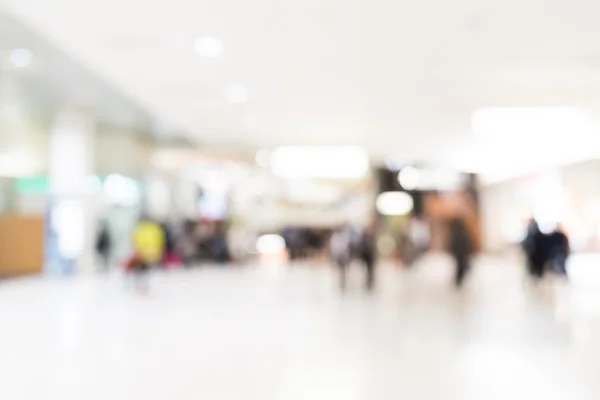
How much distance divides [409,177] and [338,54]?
19.7 meters

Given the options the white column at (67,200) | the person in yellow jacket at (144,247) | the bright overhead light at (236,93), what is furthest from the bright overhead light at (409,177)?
the person in yellow jacket at (144,247)

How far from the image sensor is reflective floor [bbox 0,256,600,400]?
4180 millimetres

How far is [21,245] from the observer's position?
1547 centimetres

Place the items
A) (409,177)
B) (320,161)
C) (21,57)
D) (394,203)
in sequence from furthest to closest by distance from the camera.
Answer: (394,203) < (409,177) < (320,161) < (21,57)

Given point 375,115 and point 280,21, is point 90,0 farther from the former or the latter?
point 375,115

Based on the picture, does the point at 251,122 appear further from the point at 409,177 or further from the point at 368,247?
the point at 409,177

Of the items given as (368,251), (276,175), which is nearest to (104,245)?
(368,251)

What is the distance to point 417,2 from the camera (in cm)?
726

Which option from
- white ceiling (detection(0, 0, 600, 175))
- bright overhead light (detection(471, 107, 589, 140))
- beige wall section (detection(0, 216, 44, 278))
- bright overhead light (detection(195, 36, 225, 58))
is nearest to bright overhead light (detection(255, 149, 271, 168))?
white ceiling (detection(0, 0, 600, 175))

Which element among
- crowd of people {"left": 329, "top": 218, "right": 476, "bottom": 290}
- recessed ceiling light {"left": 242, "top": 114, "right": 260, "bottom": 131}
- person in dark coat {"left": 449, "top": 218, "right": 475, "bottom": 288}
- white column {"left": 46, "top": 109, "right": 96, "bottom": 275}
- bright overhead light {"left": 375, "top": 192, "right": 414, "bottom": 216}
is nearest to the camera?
crowd of people {"left": 329, "top": 218, "right": 476, "bottom": 290}

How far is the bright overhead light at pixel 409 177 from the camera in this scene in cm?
2839

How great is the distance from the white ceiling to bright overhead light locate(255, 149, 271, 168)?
6.48m

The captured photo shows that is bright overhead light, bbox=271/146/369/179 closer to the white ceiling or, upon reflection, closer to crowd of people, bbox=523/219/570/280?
the white ceiling

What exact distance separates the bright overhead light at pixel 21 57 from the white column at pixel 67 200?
198 inches
